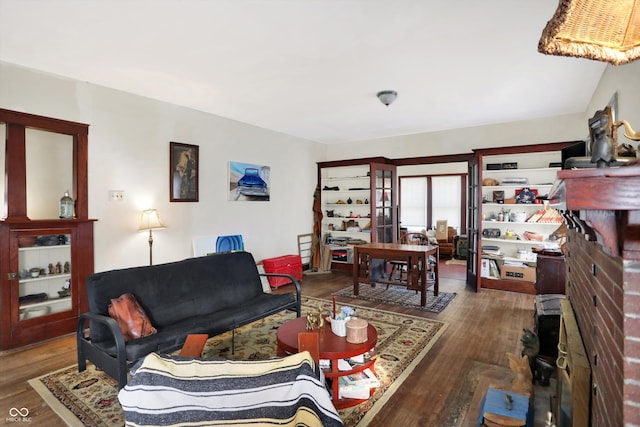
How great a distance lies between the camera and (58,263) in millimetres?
3465

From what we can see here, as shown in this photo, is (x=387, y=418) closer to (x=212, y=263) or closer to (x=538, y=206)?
(x=212, y=263)

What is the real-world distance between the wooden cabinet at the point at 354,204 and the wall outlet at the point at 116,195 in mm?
3824

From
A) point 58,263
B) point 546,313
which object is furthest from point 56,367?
point 546,313

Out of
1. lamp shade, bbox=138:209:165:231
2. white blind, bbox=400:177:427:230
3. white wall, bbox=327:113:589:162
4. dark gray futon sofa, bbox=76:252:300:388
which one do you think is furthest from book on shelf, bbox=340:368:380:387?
white blind, bbox=400:177:427:230

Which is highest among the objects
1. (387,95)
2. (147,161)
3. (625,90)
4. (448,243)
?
(387,95)

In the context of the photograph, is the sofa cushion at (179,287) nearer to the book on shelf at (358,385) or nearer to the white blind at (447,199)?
the book on shelf at (358,385)

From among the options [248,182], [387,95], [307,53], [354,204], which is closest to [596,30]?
[307,53]

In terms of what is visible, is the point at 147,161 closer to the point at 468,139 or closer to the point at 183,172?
the point at 183,172

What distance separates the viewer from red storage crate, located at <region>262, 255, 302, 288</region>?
537 cm

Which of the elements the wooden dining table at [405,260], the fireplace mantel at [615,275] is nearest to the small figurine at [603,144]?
the fireplace mantel at [615,275]

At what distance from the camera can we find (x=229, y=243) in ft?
16.6

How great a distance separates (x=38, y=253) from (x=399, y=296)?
4.29m

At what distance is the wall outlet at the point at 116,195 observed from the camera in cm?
381

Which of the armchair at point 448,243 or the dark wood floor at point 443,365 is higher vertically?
the armchair at point 448,243
